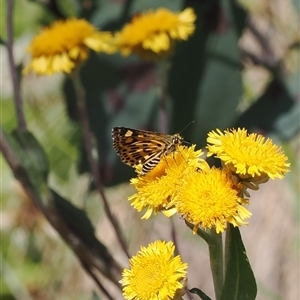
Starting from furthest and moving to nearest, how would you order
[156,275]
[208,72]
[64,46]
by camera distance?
[208,72], [64,46], [156,275]

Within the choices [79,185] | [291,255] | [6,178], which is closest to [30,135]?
[79,185]

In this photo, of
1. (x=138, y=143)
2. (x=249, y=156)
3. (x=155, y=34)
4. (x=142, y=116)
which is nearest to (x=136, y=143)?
(x=138, y=143)

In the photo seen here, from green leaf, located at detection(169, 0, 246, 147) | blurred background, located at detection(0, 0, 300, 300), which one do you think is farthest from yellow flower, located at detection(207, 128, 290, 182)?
green leaf, located at detection(169, 0, 246, 147)

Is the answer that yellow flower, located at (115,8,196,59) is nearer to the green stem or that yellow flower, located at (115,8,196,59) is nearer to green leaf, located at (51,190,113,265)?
green leaf, located at (51,190,113,265)

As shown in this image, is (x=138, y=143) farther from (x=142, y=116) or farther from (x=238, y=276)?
(x=142, y=116)

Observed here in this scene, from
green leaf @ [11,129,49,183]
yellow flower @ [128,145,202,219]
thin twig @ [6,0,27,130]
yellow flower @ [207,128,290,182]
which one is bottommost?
green leaf @ [11,129,49,183]

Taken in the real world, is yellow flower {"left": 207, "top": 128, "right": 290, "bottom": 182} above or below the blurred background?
above

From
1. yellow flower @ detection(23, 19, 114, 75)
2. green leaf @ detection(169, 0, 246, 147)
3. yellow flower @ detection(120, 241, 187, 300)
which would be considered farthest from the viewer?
green leaf @ detection(169, 0, 246, 147)
